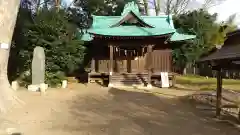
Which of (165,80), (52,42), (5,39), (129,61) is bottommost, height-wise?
(165,80)

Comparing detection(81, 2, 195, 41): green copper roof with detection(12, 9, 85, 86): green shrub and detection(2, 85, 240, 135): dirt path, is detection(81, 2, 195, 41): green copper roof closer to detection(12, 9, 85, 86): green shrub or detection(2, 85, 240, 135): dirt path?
detection(12, 9, 85, 86): green shrub

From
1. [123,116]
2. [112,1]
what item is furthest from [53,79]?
[112,1]

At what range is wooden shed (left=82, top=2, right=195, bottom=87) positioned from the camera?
20.9 m

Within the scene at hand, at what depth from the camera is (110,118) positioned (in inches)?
410

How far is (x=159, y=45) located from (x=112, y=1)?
12.5 metres

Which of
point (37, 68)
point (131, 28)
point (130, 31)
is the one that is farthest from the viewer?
point (131, 28)

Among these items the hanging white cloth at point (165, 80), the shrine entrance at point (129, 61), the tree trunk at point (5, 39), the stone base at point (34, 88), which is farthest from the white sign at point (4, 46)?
the hanging white cloth at point (165, 80)

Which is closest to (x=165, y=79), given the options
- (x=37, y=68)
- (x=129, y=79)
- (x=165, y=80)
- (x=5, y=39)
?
(x=165, y=80)

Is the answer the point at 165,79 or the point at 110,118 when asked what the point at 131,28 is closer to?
the point at 165,79

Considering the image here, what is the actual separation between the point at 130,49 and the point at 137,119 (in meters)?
14.1

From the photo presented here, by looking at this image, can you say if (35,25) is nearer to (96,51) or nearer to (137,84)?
(96,51)

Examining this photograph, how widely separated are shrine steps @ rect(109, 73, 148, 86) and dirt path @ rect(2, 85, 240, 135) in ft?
21.5

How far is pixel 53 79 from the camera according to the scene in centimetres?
1938

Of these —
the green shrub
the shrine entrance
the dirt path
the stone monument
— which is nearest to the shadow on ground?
the dirt path
